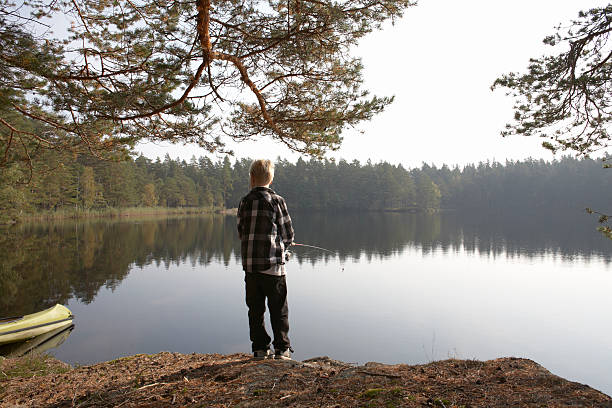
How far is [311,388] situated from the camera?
7.70 feet

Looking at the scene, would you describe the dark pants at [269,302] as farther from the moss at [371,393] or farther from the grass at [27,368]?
the grass at [27,368]

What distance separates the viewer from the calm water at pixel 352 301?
6.88 m

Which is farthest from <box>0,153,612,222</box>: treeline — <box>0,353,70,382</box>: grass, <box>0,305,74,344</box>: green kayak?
<box>0,353,70,382</box>: grass

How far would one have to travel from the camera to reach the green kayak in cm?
604

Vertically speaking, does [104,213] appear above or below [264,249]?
below

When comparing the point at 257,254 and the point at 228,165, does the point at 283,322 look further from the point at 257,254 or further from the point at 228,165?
the point at 228,165

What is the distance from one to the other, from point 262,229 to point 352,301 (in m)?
7.68

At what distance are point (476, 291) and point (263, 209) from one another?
1042 centimetres

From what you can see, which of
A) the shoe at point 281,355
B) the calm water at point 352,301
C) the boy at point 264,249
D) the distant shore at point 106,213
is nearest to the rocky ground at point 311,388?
the shoe at point 281,355

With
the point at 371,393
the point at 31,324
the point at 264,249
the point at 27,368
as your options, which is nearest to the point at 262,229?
the point at 264,249

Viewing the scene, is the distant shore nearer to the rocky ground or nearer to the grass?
the grass

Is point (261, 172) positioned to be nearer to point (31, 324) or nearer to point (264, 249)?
point (264, 249)

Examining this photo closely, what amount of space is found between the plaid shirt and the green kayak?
228 inches

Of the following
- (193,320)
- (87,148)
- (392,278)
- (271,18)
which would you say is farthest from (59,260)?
(271,18)
